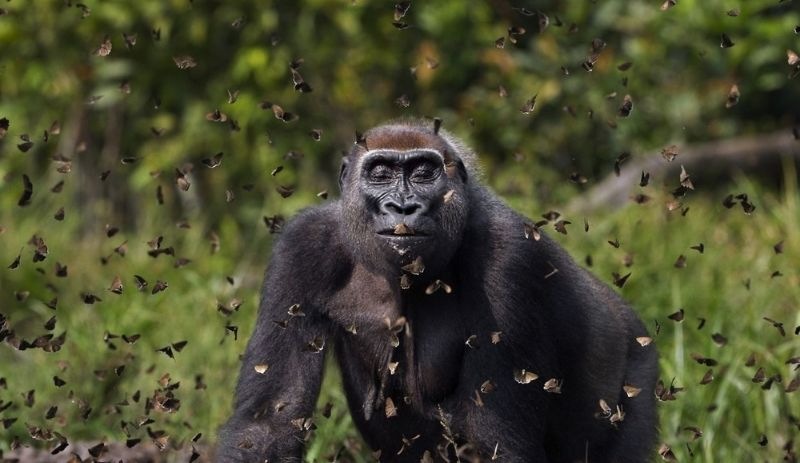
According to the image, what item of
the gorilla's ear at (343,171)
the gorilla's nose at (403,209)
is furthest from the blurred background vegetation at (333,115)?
the gorilla's nose at (403,209)

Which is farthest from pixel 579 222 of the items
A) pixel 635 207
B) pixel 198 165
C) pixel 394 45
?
pixel 198 165

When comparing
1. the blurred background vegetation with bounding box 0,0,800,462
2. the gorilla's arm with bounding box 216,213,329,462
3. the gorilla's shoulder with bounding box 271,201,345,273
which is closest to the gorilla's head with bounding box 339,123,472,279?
the gorilla's shoulder with bounding box 271,201,345,273

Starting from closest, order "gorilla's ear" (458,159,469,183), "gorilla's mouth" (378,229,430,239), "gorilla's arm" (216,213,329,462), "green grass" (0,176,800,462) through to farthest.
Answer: "gorilla's mouth" (378,229,430,239)
"gorilla's arm" (216,213,329,462)
"gorilla's ear" (458,159,469,183)
"green grass" (0,176,800,462)

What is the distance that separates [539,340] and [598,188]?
5605 millimetres

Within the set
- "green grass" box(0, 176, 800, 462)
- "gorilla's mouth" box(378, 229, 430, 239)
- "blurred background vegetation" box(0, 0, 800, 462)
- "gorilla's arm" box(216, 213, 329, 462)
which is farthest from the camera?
"blurred background vegetation" box(0, 0, 800, 462)

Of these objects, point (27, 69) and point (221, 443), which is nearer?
point (221, 443)

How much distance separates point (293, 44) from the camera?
1123 centimetres

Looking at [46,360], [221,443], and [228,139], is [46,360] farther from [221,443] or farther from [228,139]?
[228,139]

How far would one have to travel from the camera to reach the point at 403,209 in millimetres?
4680

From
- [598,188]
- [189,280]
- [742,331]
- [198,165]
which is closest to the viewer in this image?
[742,331]

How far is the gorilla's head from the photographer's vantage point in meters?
4.67

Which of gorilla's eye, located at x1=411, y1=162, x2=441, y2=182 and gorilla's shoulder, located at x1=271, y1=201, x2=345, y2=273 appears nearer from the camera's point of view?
gorilla's eye, located at x1=411, y1=162, x2=441, y2=182

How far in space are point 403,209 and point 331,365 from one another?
2.65 m

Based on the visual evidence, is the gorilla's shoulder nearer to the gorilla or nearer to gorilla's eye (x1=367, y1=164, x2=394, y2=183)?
the gorilla
